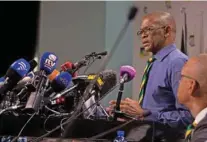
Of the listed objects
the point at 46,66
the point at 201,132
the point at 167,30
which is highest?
the point at 167,30

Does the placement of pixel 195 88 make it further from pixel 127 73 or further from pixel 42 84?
pixel 42 84

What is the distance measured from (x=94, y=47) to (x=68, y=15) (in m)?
0.39

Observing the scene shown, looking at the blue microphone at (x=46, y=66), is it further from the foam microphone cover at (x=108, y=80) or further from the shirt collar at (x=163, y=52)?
the shirt collar at (x=163, y=52)

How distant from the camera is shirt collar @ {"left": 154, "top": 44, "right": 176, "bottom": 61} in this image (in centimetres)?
221

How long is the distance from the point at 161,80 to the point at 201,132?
2.75 ft

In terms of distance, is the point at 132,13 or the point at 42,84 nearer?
the point at 132,13

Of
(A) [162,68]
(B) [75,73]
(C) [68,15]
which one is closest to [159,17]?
(A) [162,68]

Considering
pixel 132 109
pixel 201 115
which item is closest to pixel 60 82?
pixel 132 109

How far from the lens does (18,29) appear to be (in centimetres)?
403

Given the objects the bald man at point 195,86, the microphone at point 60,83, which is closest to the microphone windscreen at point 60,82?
the microphone at point 60,83

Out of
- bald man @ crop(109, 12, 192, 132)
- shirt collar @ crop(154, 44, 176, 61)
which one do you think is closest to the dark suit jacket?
bald man @ crop(109, 12, 192, 132)

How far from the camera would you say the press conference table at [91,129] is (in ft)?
5.65

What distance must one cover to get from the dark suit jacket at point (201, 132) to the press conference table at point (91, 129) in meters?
0.41

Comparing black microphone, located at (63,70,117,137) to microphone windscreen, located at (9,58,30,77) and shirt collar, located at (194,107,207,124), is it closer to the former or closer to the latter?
microphone windscreen, located at (9,58,30,77)
